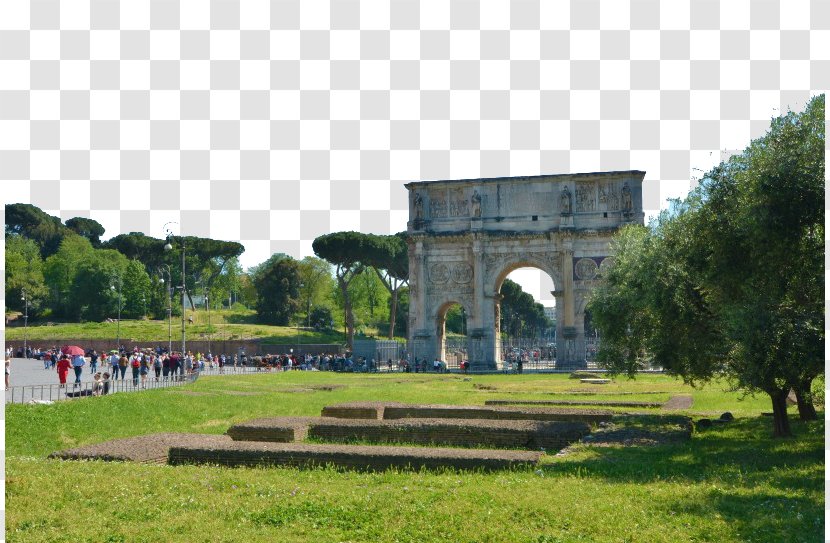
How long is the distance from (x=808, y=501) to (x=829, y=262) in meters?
5.19

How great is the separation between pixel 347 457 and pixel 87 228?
104461mm

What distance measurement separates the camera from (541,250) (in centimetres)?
5022

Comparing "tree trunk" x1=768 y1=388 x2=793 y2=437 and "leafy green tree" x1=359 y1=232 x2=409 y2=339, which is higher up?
"leafy green tree" x1=359 y1=232 x2=409 y2=339

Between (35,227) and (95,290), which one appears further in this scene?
(35,227)

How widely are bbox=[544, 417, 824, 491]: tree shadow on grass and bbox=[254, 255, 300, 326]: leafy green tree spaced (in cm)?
7264

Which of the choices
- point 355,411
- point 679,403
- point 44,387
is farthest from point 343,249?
point 355,411

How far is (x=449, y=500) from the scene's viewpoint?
9.42m

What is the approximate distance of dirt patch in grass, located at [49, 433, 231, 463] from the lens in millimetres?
12242

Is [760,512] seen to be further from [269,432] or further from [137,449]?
[269,432]

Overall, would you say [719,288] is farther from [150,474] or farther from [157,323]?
[157,323]

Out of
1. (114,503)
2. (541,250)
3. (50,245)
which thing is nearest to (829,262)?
(114,503)

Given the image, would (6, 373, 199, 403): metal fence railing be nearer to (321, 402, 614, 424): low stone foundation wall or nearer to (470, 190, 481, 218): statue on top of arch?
(321, 402, 614, 424): low stone foundation wall

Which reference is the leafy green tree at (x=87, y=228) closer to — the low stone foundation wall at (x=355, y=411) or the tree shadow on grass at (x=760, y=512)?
the low stone foundation wall at (x=355, y=411)

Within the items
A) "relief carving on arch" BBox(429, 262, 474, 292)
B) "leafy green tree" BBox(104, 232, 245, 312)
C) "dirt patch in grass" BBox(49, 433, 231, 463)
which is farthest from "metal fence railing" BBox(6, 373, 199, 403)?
"leafy green tree" BBox(104, 232, 245, 312)
